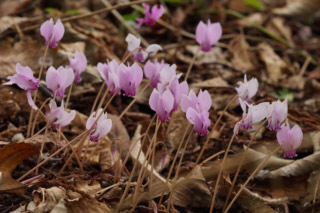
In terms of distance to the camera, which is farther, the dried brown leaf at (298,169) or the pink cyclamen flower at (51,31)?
the dried brown leaf at (298,169)

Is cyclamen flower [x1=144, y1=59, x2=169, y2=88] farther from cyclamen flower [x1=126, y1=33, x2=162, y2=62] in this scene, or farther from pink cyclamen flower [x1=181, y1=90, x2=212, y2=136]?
pink cyclamen flower [x1=181, y1=90, x2=212, y2=136]

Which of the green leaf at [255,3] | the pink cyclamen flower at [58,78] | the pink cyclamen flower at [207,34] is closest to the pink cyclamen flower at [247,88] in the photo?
the pink cyclamen flower at [207,34]

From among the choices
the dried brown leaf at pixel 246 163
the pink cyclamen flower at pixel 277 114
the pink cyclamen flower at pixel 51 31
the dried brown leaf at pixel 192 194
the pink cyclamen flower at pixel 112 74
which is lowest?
the dried brown leaf at pixel 192 194

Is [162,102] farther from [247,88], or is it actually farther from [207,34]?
[207,34]

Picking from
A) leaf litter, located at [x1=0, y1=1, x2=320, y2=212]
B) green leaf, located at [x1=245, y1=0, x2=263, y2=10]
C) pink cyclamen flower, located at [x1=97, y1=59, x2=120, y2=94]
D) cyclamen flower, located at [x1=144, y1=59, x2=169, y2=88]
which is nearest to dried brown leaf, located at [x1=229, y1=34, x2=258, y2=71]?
leaf litter, located at [x1=0, y1=1, x2=320, y2=212]

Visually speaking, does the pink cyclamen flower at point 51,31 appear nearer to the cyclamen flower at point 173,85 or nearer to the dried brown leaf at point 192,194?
the cyclamen flower at point 173,85

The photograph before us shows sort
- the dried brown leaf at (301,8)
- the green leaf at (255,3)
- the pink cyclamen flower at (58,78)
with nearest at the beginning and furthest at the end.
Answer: the pink cyclamen flower at (58,78)
the green leaf at (255,3)
the dried brown leaf at (301,8)
